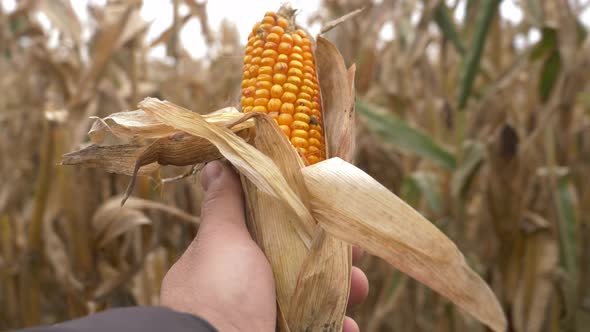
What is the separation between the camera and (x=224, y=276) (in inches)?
32.1

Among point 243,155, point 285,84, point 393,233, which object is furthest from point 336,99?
point 393,233

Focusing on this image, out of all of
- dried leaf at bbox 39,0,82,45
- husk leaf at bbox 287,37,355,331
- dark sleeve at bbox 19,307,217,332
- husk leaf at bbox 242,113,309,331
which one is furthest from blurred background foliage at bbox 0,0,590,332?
dark sleeve at bbox 19,307,217,332

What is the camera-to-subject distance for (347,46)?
260 cm

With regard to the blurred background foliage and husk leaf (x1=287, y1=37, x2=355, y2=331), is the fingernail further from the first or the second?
the blurred background foliage

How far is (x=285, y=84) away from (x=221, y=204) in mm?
252

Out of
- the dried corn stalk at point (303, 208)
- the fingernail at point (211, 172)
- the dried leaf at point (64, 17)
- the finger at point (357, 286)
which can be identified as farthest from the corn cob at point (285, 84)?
the dried leaf at point (64, 17)

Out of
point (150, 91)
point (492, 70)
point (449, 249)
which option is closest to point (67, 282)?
point (150, 91)

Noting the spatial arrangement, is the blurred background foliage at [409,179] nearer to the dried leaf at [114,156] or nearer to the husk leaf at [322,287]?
the dried leaf at [114,156]

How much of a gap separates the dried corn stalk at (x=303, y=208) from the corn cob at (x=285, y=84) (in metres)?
0.02

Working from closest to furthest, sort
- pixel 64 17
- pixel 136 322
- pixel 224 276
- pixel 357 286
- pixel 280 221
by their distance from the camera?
pixel 136 322
pixel 224 276
pixel 280 221
pixel 357 286
pixel 64 17

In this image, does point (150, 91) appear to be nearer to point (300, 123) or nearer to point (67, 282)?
point (67, 282)

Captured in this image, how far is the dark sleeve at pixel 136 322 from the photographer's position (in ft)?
1.80

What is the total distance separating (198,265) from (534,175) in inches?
65.3

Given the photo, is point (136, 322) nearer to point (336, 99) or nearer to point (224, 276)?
point (224, 276)
